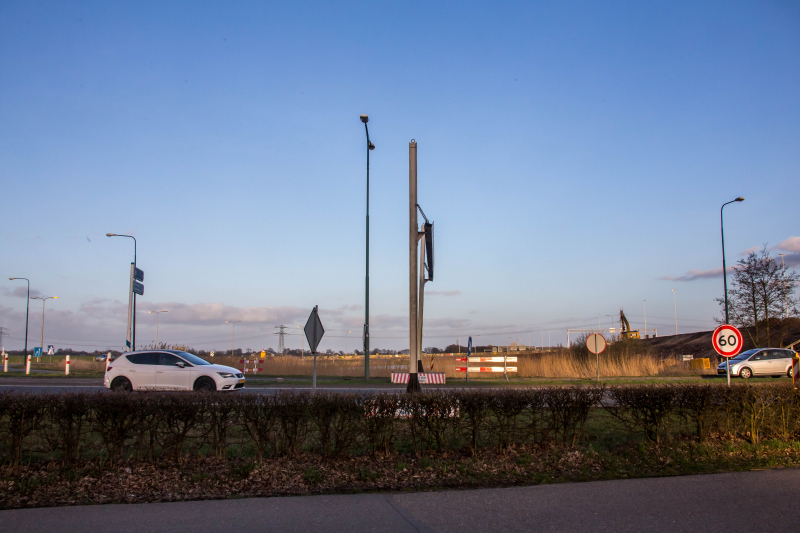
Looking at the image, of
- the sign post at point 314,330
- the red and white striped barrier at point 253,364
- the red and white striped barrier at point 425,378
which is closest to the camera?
the sign post at point 314,330

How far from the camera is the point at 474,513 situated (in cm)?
572

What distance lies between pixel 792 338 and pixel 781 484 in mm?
57639

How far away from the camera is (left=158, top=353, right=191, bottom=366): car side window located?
1783 cm

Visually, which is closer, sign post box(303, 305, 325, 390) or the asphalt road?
sign post box(303, 305, 325, 390)

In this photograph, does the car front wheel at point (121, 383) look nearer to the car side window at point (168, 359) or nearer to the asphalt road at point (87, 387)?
the asphalt road at point (87, 387)

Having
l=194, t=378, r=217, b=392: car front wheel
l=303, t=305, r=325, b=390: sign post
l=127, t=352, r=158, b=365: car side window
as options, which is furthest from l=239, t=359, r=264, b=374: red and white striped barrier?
l=303, t=305, r=325, b=390: sign post

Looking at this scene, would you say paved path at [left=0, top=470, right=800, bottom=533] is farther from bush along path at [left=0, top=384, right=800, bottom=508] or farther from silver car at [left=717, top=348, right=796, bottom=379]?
silver car at [left=717, top=348, right=796, bottom=379]

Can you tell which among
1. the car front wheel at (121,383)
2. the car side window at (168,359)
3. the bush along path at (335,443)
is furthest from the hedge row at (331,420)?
the car front wheel at (121,383)

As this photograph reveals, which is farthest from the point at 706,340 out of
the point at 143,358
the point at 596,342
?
the point at 143,358

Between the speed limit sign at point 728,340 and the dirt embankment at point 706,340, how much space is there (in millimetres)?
28212

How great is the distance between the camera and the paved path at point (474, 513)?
5305mm

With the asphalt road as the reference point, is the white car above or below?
above

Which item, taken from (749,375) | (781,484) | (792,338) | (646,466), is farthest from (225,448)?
(792,338)

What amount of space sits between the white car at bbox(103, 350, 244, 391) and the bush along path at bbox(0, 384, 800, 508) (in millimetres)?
10067
